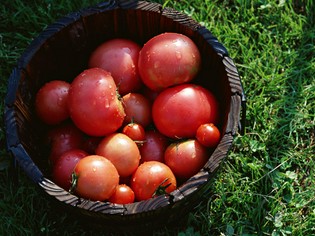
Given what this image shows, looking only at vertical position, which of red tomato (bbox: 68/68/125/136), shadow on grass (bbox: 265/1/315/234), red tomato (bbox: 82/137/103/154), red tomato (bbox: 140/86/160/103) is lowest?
shadow on grass (bbox: 265/1/315/234)

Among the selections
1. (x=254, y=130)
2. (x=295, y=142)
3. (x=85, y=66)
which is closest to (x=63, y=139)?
(x=85, y=66)

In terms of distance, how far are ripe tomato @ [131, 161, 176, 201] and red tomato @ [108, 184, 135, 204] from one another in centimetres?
3

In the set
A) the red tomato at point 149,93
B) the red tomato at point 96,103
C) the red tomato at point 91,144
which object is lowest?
the red tomato at point 91,144

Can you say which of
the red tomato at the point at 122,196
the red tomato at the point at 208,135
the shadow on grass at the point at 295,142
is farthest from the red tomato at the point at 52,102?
the shadow on grass at the point at 295,142

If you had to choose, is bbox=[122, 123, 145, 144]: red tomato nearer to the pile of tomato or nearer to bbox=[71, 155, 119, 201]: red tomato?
the pile of tomato

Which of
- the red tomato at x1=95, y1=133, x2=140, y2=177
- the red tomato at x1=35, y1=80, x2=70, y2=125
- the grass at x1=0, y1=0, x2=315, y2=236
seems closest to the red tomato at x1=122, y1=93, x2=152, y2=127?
the red tomato at x1=95, y1=133, x2=140, y2=177

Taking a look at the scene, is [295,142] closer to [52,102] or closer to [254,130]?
[254,130]

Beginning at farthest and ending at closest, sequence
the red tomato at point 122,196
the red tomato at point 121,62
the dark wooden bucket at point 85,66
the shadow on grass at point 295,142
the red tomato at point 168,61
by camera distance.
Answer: the shadow on grass at point 295,142, the red tomato at point 121,62, the red tomato at point 168,61, the red tomato at point 122,196, the dark wooden bucket at point 85,66

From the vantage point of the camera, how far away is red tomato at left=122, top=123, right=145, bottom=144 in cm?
212

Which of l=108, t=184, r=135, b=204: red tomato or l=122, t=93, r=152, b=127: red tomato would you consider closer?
l=108, t=184, r=135, b=204: red tomato

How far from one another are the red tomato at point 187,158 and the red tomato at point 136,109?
0.20 meters

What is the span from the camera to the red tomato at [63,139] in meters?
2.18

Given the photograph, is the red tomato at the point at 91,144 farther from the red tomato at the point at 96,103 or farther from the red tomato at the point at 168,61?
the red tomato at the point at 168,61

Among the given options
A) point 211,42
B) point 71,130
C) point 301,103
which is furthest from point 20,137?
point 301,103
